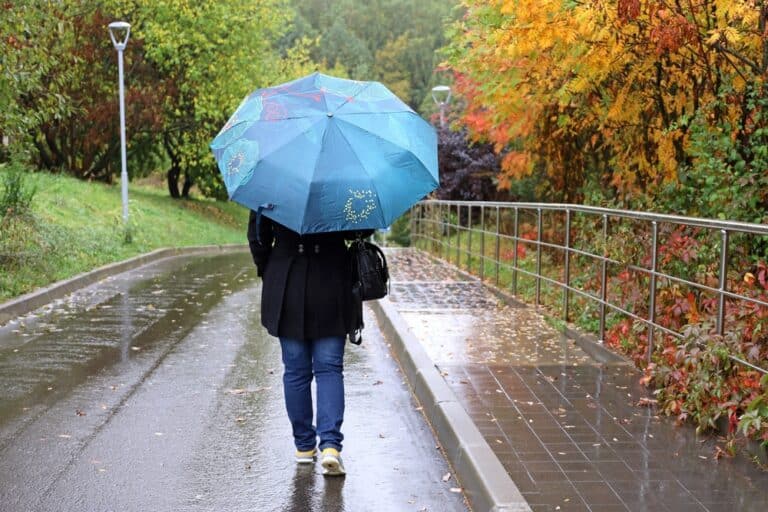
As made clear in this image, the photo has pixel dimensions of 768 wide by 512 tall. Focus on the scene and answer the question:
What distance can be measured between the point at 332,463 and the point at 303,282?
1082 millimetres

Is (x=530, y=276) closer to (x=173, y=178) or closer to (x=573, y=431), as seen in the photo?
(x=573, y=431)

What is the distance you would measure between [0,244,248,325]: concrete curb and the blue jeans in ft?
22.1

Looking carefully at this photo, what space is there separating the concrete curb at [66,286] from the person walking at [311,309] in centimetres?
680

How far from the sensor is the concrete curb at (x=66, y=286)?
1165cm

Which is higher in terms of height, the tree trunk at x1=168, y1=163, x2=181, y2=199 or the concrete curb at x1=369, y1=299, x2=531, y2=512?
the tree trunk at x1=168, y1=163, x2=181, y2=199

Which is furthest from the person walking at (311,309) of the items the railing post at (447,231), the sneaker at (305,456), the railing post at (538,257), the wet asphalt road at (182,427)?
the railing post at (447,231)

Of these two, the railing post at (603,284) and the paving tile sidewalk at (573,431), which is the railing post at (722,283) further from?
the railing post at (603,284)

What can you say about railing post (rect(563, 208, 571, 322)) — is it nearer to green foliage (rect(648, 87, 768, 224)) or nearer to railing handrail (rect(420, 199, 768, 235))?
railing handrail (rect(420, 199, 768, 235))

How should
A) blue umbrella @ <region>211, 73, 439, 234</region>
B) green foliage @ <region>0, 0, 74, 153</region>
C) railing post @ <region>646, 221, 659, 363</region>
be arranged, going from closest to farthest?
blue umbrella @ <region>211, 73, 439, 234</region> < railing post @ <region>646, 221, 659, 363</region> < green foliage @ <region>0, 0, 74, 153</region>

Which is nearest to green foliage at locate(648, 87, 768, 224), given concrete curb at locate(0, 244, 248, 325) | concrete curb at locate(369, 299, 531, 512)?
concrete curb at locate(369, 299, 531, 512)

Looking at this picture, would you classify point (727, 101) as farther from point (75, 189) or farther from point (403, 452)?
point (75, 189)

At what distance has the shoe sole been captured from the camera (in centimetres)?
548

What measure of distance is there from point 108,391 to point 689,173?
599 cm

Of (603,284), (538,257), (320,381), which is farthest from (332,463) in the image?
(538,257)
